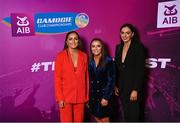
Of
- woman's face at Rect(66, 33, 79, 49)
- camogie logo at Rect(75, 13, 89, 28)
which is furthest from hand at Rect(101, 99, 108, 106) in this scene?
camogie logo at Rect(75, 13, 89, 28)

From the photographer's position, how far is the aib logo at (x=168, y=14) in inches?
131

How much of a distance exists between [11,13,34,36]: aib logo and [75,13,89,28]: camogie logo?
1.79ft

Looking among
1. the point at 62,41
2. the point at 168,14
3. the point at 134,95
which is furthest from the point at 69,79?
the point at 168,14

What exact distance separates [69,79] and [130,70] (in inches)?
26.8

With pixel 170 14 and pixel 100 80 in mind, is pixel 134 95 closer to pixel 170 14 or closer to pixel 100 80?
pixel 100 80

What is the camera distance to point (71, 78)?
3.08 metres

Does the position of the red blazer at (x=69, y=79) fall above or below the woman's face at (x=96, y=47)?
below

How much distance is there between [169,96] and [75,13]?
1557 millimetres

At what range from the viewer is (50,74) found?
353cm

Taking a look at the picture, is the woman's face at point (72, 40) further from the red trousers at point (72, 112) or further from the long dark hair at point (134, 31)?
the red trousers at point (72, 112)

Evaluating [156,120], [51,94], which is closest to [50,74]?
[51,94]

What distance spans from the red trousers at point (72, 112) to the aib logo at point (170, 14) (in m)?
1.43

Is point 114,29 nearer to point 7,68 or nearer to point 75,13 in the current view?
point 75,13

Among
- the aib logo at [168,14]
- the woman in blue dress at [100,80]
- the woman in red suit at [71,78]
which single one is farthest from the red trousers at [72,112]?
the aib logo at [168,14]
